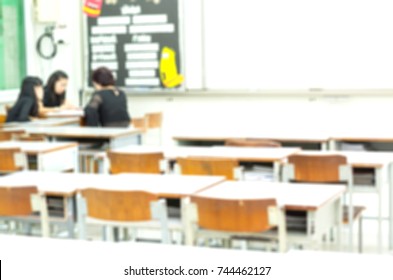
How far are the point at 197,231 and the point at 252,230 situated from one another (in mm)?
369

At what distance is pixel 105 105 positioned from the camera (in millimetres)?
8734

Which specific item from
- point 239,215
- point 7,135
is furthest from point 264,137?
point 239,215

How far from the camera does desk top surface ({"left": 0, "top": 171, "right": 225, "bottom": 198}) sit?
4.59 meters

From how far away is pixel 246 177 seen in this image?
5988 millimetres

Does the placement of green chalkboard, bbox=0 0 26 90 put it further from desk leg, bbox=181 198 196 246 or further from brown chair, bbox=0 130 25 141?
desk leg, bbox=181 198 196 246

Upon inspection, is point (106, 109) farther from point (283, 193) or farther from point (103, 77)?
point (283, 193)

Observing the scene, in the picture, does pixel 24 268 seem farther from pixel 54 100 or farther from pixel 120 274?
pixel 54 100

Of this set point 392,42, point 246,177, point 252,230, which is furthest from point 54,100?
point 252,230

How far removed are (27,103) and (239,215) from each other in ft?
17.7

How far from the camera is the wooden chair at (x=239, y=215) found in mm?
4039

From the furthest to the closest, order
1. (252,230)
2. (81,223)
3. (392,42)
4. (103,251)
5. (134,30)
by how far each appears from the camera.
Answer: (134,30)
(392,42)
(81,223)
(252,230)
(103,251)

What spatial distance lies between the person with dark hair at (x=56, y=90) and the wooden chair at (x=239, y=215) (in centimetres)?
619

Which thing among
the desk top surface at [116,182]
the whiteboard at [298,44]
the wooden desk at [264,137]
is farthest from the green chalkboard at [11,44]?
the desk top surface at [116,182]

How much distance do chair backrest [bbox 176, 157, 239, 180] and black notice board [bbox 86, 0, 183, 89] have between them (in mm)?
4659
